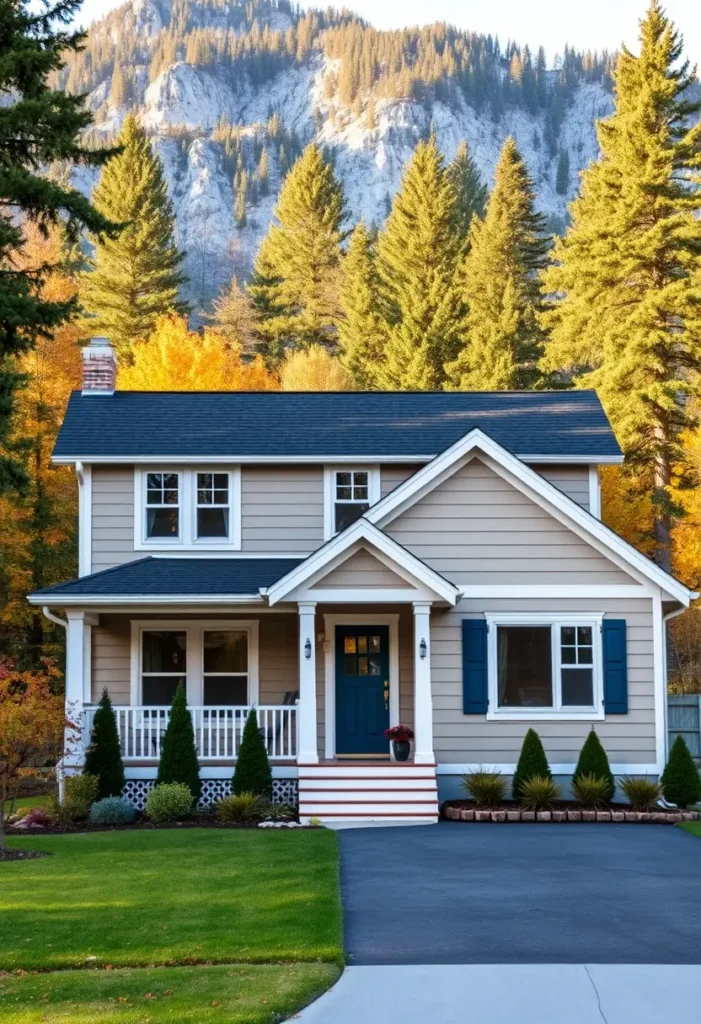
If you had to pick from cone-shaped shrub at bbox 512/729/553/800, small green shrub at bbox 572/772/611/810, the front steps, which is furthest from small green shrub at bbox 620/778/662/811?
the front steps

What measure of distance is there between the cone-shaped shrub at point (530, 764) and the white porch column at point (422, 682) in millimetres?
1468

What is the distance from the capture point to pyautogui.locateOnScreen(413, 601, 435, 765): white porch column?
1853 cm

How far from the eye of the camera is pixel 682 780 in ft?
61.4

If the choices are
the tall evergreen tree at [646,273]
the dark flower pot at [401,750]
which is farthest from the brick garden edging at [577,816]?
the tall evergreen tree at [646,273]

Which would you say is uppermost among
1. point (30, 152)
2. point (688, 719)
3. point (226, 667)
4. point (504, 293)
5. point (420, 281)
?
point (420, 281)

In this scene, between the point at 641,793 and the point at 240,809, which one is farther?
the point at 641,793

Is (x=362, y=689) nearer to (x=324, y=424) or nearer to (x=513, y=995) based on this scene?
(x=324, y=424)

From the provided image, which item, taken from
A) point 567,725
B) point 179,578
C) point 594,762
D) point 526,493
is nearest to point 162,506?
point 179,578

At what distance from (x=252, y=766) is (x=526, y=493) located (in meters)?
5.91

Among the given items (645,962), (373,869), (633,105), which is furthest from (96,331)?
(645,962)

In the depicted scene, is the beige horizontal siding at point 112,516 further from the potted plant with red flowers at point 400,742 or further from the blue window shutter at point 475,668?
the blue window shutter at point 475,668

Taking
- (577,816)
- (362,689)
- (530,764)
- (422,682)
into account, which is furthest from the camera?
(362,689)

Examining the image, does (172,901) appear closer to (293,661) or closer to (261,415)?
(293,661)

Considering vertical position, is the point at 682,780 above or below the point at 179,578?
below
